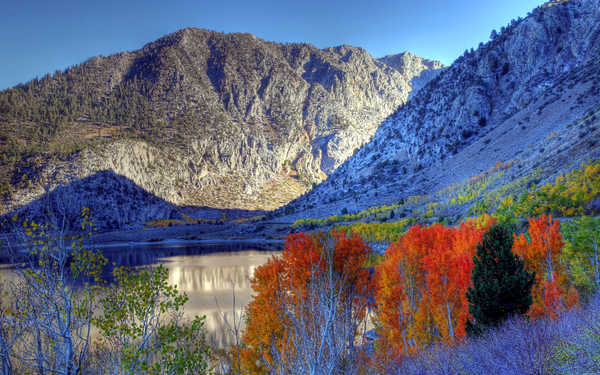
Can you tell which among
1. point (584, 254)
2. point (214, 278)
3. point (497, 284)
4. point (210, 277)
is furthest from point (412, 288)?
point (210, 277)

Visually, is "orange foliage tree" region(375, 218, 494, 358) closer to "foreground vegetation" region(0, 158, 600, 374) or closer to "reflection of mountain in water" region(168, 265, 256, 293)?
"foreground vegetation" region(0, 158, 600, 374)

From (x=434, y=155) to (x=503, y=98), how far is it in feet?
75.3

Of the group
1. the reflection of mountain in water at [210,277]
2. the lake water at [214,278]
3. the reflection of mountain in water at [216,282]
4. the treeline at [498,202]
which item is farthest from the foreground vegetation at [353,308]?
the reflection of mountain in water at [210,277]

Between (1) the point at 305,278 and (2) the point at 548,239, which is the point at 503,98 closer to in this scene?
(2) the point at 548,239

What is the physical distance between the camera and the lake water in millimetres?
32534

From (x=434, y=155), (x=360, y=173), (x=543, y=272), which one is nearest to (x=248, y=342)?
(x=543, y=272)

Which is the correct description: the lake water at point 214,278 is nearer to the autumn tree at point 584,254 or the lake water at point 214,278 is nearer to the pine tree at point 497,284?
the pine tree at point 497,284

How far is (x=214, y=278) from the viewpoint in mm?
51938

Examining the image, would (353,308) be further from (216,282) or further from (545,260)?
(216,282)

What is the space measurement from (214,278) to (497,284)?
148ft

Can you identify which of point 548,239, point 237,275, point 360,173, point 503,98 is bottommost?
point 237,275

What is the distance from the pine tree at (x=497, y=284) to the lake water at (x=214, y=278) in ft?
42.8

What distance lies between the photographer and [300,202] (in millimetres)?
120000

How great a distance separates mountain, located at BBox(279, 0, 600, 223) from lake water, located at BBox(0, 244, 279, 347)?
114 feet
